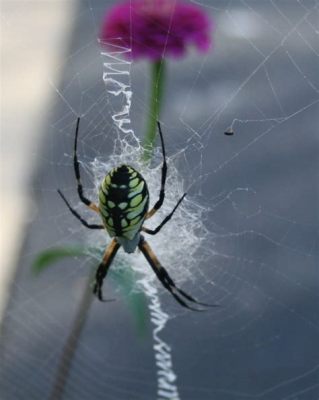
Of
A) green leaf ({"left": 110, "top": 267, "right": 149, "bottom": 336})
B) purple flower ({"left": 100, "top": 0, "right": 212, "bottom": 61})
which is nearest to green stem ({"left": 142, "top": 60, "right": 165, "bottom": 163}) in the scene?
purple flower ({"left": 100, "top": 0, "right": 212, "bottom": 61})

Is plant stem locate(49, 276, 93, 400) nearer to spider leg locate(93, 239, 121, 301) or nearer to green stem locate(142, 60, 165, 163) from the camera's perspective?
spider leg locate(93, 239, 121, 301)

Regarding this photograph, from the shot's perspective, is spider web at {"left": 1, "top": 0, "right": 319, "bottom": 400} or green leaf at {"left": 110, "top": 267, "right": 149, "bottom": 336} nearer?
green leaf at {"left": 110, "top": 267, "right": 149, "bottom": 336}

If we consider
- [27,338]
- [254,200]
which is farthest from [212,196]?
[27,338]

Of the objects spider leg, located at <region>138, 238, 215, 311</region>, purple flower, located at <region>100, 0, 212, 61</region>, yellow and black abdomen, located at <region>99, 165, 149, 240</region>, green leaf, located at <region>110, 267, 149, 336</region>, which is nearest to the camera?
yellow and black abdomen, located at <region>99, 165, 149, 240</region>

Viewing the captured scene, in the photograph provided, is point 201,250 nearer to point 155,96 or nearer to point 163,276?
point 163,276

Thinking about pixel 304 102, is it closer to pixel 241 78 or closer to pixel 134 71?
pixel 241 78

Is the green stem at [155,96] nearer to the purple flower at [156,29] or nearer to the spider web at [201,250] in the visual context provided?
the purple flower at [156,29]

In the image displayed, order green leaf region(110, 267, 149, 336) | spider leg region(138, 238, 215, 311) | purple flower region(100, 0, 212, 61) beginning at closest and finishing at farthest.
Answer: purple flower region(100, 0, 212, 61)
green leaf region(110, 267, 149, 336)
spider leg region(138, 238, 215, 311)

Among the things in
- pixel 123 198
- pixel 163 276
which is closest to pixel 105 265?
pixel 163 276
